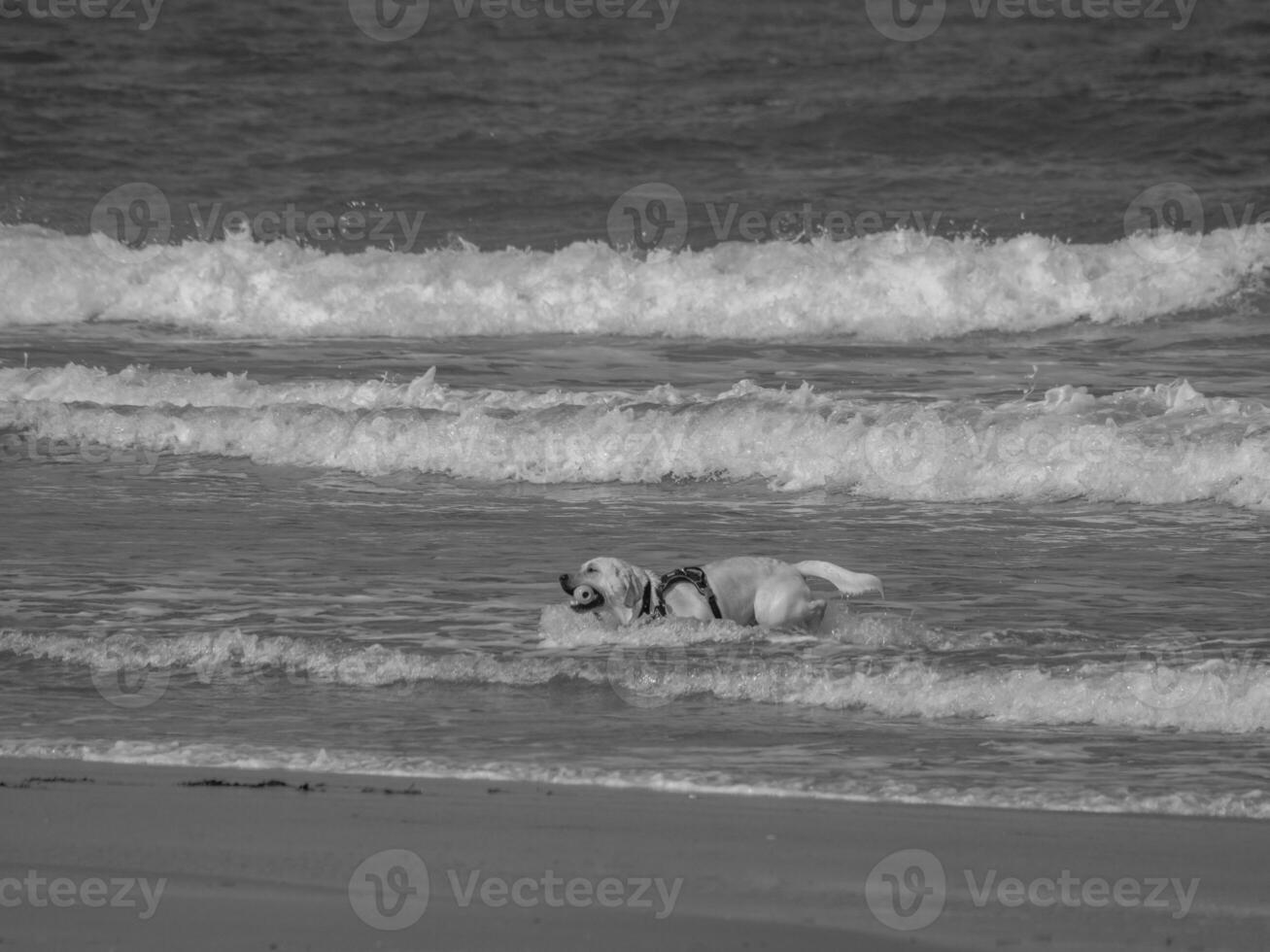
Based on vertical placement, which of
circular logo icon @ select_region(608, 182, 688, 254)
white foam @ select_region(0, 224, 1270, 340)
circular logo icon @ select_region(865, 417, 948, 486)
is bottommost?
circular logo icon @ select_region(865, 417, 948, 486)

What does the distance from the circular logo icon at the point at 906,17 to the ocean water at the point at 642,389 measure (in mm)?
152

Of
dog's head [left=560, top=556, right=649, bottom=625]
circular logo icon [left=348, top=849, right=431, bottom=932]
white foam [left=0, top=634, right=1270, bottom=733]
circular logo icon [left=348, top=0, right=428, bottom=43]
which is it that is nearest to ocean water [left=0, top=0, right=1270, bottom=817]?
white foam [left=0, top=634, right=1270, bottom=733]

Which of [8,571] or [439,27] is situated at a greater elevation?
[439,27]

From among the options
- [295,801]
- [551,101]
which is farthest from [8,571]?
[551,101]

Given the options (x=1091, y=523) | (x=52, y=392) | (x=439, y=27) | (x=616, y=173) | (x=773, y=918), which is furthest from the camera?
(x=439, y=27)

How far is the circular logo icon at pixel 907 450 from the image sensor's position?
414 inches

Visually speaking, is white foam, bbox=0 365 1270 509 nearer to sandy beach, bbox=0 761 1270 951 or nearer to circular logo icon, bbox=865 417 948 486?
circular logo icon, bbox=865 417 948 486

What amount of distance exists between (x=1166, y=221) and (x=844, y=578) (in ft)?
41.2

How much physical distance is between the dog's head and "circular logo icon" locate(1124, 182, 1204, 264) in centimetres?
Answer: 1096

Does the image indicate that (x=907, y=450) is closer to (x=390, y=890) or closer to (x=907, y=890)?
(x=907, y=890)

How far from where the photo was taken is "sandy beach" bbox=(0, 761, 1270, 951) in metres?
4.28

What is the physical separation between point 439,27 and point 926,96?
23.3ft

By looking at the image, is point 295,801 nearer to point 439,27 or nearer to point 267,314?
point 267,314

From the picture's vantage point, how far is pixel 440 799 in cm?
530
